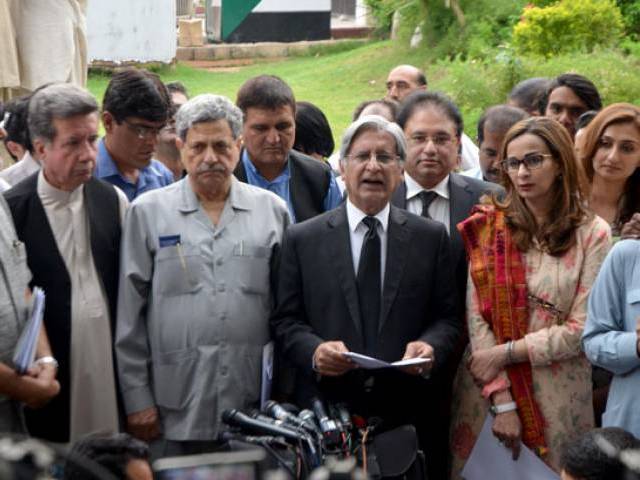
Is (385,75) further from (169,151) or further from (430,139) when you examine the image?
(430,139)

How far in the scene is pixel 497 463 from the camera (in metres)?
4.82

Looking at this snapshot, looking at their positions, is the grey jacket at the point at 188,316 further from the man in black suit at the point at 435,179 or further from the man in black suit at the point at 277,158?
the man in black suit at the point at 435,179

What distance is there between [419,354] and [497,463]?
2.18ft

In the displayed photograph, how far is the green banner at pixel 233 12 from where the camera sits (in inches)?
830

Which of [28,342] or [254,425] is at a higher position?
[28,342]

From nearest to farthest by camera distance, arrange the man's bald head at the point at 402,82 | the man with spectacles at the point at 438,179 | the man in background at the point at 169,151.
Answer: the man with spectacles at the point at 438,179, the man in background at the point at 169,151, the man's bald head at the point at 402,82

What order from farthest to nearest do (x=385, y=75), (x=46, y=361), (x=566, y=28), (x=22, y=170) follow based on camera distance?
(x=385, y=75), (x=566, y=28), (x=22, y=170), (x=46, y=361)

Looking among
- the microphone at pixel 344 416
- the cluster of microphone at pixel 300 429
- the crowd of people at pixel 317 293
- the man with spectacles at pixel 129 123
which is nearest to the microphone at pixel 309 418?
the cluster of microphone at pixel 300 429

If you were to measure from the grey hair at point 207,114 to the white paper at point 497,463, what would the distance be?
161cm

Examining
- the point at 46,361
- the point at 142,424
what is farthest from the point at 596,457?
the point at 46,361

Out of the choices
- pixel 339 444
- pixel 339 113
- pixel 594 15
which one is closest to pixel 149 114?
pixel 339 444

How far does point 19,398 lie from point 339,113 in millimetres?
10310


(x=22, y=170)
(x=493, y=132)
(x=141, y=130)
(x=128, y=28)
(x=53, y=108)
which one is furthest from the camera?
(x=128, y=28)

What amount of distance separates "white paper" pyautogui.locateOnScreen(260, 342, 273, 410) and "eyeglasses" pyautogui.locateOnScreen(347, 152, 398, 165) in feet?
2.74
